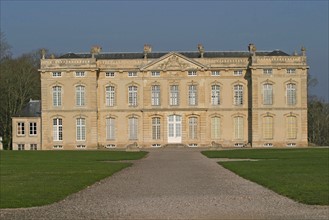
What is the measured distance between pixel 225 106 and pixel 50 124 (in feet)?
42.5

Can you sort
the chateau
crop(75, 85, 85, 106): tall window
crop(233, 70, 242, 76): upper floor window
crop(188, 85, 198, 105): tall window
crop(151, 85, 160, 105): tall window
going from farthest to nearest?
crop(151, 85, 160, 105): tall window → crop(188, 85, 198, 105): tall window → crop(233, 70, 242, 76): upper floor window → crop(75, 85, 85, 106): tall window → the chateau

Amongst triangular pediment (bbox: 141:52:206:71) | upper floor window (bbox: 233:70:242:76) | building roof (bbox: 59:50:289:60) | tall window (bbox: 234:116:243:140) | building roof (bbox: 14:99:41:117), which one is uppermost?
building roof (bbox: 59:50:289:60)

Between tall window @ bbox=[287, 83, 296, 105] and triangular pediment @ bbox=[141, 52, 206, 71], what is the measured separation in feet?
20.8

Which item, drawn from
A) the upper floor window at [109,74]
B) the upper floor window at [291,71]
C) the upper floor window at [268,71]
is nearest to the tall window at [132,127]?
the upper floor window at [109,74]

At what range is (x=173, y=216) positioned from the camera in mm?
10828

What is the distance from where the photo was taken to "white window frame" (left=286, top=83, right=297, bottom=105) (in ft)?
166

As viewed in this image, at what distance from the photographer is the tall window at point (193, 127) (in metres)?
51.6

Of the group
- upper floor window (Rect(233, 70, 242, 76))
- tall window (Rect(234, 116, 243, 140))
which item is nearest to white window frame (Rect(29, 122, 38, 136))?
tall window (Rect(234, 116, 243, 140))

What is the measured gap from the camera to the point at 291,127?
166 ft

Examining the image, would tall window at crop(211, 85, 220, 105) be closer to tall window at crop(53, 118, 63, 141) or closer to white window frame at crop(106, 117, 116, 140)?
white window frame at crop(106, 117, 116, 140)

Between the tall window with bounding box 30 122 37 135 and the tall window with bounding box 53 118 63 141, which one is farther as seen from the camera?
the tall window with bounding box 30 122 37 135

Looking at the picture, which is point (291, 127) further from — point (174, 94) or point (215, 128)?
point (174, 94)

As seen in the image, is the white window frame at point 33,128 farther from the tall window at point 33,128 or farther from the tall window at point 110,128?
the tall window at point 110,128

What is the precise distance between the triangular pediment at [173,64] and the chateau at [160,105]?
73 millimetres
